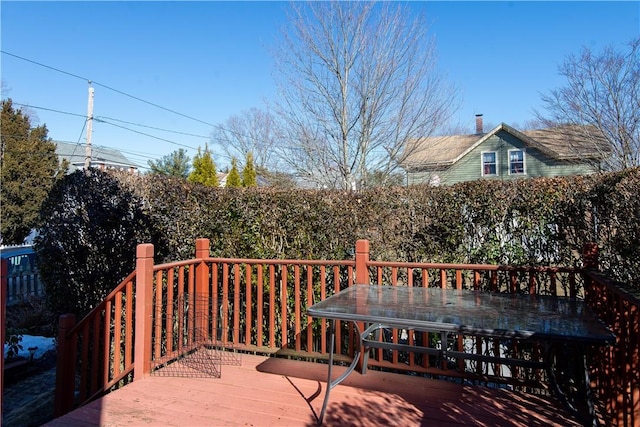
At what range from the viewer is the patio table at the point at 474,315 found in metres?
1.79

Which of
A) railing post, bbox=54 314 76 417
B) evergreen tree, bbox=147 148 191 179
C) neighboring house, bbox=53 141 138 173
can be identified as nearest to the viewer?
railing post, bbox=54 314 76 417

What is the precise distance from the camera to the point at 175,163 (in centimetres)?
2220

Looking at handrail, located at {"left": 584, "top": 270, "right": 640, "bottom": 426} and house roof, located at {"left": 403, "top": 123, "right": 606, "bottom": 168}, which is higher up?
house roof, located at {"left": 403, "top": 123, "right": 606, "bottom": 168}

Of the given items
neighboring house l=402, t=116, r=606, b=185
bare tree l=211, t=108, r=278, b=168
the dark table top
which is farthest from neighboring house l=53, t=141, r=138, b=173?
the dark table top

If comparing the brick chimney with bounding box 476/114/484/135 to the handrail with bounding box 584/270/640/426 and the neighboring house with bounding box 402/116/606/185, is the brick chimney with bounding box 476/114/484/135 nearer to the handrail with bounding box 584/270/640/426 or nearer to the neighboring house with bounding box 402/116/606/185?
the neighboring house with bounding box 402/116/606/185

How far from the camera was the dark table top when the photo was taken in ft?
5.89

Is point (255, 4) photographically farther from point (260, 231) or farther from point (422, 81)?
point (260, 231)

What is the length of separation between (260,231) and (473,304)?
8.15ft

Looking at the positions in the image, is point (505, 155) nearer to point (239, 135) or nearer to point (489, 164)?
point (489, 164)

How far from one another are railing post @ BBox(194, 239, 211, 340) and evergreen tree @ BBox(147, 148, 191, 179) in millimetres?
19109

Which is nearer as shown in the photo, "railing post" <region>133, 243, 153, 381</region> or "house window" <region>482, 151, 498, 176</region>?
"railing post" <region>133, 243, 153, 381</region>

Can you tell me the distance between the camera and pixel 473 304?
239 centimetres

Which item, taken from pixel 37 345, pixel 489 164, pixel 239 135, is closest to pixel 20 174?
pixel 37 345

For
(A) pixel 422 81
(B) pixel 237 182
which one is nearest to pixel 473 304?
(A) pixel 422 81
